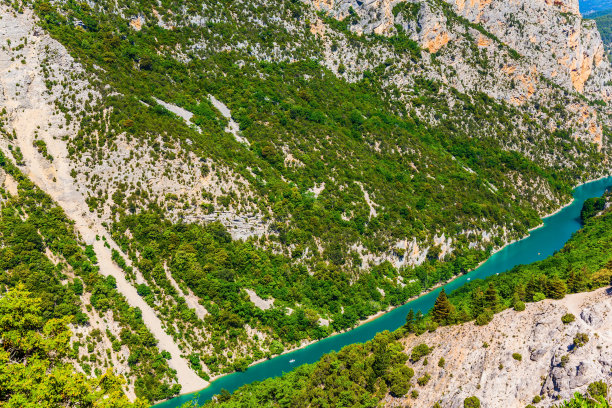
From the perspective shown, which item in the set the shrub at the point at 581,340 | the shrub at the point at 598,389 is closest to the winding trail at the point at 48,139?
the shrub at the point at 581,340

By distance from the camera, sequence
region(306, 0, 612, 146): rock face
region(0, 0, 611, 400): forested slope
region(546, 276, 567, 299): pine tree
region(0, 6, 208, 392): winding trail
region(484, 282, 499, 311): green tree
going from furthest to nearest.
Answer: region(306, 0, 612, 146): rock face, region(0, 0, 611, 400): forested slope, region(0, 6, 208, 392): winding trail, region(484, 282, 499, 311): green tree, region(546, 276, 567, 299): pine tree

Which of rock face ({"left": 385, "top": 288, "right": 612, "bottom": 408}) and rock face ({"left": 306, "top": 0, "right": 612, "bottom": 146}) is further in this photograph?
rock face ({"left": 306, "top": 0, "right": 612, "bottom": 146})

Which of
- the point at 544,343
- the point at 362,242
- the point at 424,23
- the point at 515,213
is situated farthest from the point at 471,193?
the point at 544,343

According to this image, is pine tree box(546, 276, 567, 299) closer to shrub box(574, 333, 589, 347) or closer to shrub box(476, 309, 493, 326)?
shrub box(476, 309, 493, 326)

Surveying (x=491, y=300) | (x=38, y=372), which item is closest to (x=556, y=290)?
(x=491, y=300)

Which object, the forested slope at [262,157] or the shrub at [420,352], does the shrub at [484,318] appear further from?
the forested slope at [262,157]

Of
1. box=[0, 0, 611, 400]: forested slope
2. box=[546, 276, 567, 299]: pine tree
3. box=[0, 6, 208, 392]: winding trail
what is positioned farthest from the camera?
box=[0, 0, 611, 400]: forested slope

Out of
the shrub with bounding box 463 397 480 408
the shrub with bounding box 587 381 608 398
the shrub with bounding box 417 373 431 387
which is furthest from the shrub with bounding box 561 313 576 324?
the shrub with bounding box 417 373 431 387
